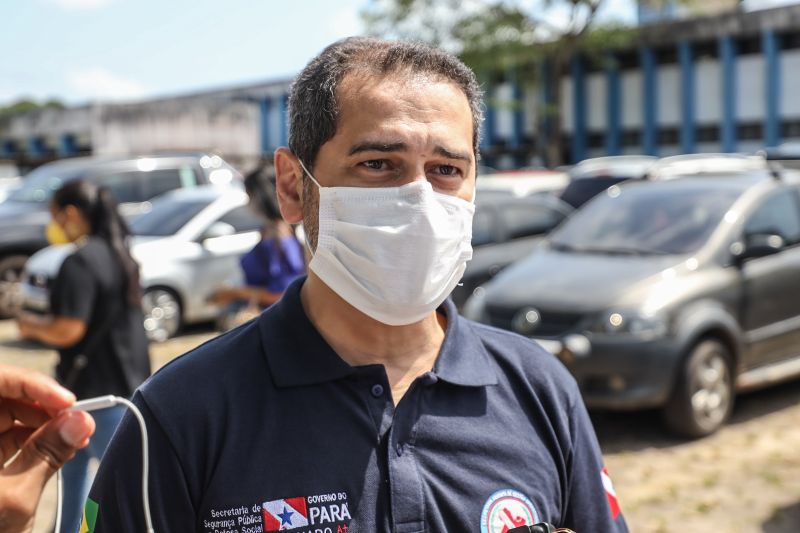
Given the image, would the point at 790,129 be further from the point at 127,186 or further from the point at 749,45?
the point at 127,186

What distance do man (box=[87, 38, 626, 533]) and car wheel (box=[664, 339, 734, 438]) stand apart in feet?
14.3

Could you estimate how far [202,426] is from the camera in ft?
5.53

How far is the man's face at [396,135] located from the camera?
6.01 ft

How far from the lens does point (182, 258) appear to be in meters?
10.3

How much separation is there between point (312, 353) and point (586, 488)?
0.66m

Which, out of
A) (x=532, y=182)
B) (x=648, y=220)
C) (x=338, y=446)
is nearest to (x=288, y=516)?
(x=338, y=446)

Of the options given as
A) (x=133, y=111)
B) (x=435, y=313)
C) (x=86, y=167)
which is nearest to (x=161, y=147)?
(x=133, y=111)

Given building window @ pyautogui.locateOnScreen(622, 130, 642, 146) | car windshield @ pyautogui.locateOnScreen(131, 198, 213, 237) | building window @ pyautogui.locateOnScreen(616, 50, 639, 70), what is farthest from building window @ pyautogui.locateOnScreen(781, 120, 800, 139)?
car windshield @ pyautogui.locateOnScreen(131, 198, 213, 237)

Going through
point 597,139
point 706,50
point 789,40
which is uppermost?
point 789,40

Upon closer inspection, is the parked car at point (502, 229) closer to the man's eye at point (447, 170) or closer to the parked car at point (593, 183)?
the parked car at point (593, 183)

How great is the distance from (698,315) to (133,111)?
30.6 meters

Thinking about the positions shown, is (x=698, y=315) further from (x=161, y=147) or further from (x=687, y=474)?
(x=161, y=147)

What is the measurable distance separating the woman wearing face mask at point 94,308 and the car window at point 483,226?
522cm

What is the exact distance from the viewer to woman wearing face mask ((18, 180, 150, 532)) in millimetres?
4316
